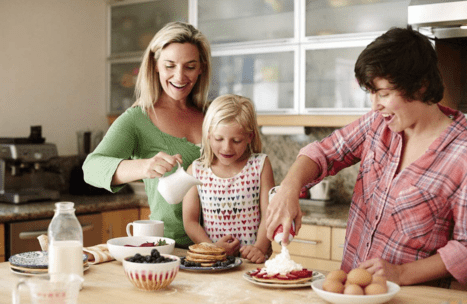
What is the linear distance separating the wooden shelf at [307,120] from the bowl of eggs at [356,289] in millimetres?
2163

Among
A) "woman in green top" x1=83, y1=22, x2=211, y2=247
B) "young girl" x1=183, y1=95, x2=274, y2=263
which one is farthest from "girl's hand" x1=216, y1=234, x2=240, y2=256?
"woman in green top" x1=83, y1=22, x2=211, y2=247

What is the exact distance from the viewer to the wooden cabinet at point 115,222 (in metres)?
3.74

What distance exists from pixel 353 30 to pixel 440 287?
2.17 meters

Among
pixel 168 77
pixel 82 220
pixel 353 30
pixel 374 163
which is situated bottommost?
pixel 82 220

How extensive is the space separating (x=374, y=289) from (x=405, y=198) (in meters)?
0.39

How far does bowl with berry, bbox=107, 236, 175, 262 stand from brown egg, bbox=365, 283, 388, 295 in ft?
2.10

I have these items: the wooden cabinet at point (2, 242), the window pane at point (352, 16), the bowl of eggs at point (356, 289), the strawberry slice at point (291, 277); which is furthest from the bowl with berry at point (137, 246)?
the window pane at point (352, 16)

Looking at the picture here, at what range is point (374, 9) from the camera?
3502 mm

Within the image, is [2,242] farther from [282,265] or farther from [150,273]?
[282,265]

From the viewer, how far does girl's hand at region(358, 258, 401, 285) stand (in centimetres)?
154

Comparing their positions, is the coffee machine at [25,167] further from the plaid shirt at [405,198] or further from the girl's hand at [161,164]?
the plaid shirt at [405,198]

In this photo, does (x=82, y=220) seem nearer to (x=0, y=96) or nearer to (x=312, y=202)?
(x=0, y=96)

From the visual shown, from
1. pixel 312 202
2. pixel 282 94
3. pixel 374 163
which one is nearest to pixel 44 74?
pixel 282 94

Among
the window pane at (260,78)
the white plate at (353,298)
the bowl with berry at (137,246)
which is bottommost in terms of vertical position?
the white plate at (353,298)
